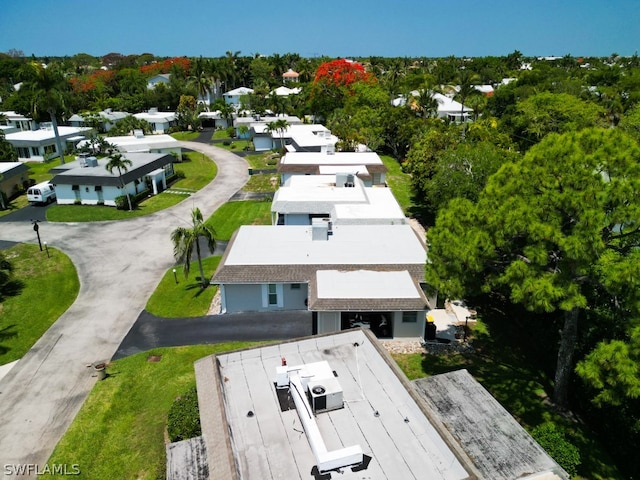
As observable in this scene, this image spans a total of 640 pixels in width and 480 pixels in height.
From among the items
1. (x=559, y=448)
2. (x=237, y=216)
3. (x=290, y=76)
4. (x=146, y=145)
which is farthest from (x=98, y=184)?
(x=290, y=76)

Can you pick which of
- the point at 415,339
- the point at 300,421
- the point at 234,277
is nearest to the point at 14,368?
the point at 234,277

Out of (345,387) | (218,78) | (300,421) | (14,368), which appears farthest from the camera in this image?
(218,78)

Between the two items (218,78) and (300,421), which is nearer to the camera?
(300,421)

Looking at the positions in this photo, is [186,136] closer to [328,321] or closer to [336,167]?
[336,167]

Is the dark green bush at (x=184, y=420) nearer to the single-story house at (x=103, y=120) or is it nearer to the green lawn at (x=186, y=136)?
the green lawn at (x=186, y=136)

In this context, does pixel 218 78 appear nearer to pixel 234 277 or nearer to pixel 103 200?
pixel 103 200

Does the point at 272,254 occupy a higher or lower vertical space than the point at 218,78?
lower
